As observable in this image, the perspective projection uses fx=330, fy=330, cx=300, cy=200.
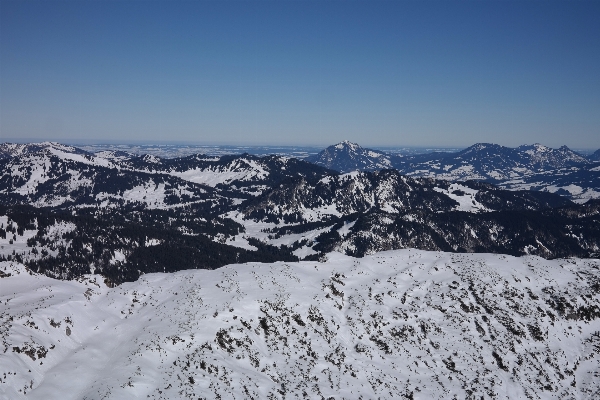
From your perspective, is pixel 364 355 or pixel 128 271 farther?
pixel 128 271

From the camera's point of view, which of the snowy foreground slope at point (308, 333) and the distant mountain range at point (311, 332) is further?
the distant mountain range at point (311, 332)

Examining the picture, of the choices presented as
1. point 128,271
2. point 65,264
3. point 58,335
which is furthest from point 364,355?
point 65,264

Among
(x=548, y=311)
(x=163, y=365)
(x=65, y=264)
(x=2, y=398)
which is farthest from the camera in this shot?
(x=65, y=264)

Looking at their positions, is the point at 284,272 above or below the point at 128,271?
above

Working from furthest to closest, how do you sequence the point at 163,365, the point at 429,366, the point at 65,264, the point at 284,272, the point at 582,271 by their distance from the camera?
the point at 65,264
the point at 582,271
the point at 284,272
the point at 429,366
the point at 163,365

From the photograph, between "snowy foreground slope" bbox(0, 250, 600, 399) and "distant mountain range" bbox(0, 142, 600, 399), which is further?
"distant mountain range" bbox(0, 142, 600, 399)

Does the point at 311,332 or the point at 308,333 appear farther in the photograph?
the point at 311,332

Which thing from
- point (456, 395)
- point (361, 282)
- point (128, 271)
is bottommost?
point (128, 271)

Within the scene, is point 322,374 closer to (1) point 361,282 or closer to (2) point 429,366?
(2) point 429,366
